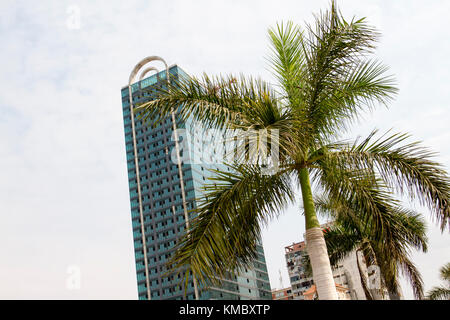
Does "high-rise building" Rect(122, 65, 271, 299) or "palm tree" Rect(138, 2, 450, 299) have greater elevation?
"high-rise building" Rect(122, 65, 271, 299)

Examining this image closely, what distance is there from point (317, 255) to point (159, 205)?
112 m

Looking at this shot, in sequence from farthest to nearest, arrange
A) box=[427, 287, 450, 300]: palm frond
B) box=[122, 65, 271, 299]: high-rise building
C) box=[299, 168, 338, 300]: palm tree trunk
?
box=[122, 65, 271, 299]: high-rise building, box=[427, 287, 450, 300]: palm frond, box=[299, 168, 338, 300]: palm tree trunk

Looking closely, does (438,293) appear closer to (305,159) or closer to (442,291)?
(442,291)

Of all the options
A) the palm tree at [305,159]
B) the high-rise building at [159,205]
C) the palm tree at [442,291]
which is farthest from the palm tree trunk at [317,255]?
the high-rise building at [159,205]

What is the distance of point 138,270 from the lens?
371 ft

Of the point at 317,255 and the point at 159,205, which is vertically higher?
the point at 159,205

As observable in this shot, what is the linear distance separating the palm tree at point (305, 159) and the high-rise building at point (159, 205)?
96.7 m

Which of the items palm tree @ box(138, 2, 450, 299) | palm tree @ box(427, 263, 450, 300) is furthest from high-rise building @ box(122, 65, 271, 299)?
palm tree @ box(138, 2, 450, 299)

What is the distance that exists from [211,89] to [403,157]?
3.81 m

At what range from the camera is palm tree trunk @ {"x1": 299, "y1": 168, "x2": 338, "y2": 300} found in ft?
24.6

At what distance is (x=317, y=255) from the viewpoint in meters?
7.70

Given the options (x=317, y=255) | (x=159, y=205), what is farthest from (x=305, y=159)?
(x=159, y=205)

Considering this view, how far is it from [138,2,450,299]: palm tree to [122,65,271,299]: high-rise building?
9669 centimetres

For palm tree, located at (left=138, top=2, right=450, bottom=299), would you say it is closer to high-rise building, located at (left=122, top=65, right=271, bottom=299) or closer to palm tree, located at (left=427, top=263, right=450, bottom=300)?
palm tree, located at (left=427, top=263, right=450, bottom=300)
